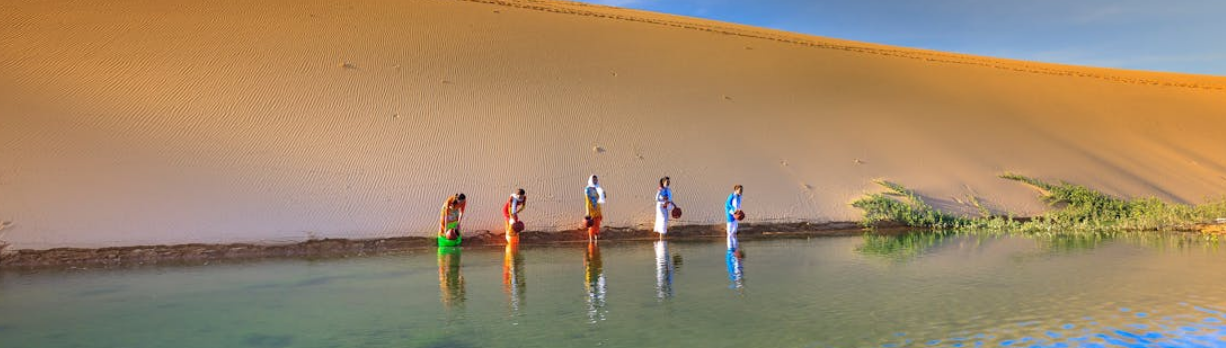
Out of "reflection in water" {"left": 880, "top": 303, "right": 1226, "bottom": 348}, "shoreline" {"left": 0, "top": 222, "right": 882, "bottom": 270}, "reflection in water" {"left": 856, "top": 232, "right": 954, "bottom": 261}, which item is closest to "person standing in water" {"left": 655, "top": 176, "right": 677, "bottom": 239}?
"shoreline" {"left": 0, "top": 222, "right": 882, "bottom": 270}

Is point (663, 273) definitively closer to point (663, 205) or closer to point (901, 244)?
point (663, 205)

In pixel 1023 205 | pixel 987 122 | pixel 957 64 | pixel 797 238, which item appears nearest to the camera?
pixel 797 238

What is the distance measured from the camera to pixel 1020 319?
238 inches

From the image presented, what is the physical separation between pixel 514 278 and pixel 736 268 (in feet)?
8.49

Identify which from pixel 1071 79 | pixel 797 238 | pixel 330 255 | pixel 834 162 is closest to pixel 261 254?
pixel 330 255

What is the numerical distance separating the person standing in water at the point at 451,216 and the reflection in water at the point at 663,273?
3181mm

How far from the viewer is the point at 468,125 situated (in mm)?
17188

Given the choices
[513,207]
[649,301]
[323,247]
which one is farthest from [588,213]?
[649,301]

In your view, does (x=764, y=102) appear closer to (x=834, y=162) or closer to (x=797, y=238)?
(x=834, y=162)

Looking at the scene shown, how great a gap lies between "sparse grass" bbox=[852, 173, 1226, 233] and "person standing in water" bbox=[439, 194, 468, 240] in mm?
8270

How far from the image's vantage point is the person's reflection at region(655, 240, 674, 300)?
7.61 meters

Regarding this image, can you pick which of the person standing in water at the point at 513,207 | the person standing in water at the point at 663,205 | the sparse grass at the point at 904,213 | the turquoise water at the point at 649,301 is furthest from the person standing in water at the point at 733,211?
the sparse grass at the point at 904,213

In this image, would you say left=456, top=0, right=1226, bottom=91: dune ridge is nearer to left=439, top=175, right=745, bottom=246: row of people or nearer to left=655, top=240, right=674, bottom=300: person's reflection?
left=439, top=175, right=745, bottom=246: row of people

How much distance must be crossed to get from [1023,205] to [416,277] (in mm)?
14782
